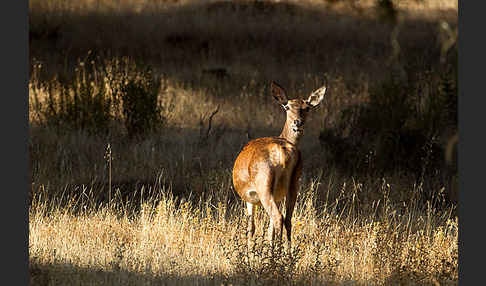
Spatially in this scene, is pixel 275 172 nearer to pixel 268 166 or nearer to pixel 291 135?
pixel 268 166

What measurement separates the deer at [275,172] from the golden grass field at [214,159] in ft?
1.08

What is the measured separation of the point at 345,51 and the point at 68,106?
1168 centimetres

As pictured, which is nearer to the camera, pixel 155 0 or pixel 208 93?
pixel 208 93

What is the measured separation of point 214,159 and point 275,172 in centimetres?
536

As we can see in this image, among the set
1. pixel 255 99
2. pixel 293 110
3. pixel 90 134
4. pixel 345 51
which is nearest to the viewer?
pixel 293 110

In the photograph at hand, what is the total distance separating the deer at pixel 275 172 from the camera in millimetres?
6020

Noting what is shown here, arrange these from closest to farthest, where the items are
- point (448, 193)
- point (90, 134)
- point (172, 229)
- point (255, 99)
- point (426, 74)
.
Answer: point (172, 229), point (448, 193), point (90, 134), point (426, 74), point (255, 99)

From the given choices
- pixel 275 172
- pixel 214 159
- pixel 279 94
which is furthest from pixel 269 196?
pixel 214 159

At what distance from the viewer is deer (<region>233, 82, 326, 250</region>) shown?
6.02 m

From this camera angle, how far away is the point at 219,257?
6.76 metres

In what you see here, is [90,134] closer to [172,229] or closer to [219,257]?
[172,229]

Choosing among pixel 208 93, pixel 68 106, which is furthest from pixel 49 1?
pixel 68 106

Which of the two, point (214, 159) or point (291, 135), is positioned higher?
point (291, 135)

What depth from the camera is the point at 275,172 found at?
6039mm
